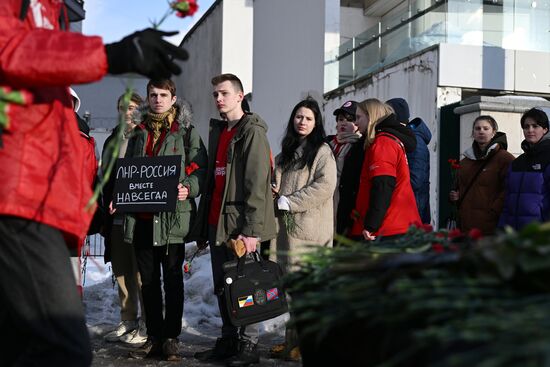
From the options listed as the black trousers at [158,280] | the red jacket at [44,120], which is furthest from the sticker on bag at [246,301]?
the red jacket at [44,120]

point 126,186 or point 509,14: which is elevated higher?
point 509,14

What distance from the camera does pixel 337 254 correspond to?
7.57 feet

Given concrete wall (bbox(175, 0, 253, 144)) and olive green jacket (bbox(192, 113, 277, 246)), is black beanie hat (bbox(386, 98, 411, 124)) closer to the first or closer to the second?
olive green jacket (bbox(192, 113, 277, 246))

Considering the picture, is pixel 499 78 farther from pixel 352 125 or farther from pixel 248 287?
pixel 248 287

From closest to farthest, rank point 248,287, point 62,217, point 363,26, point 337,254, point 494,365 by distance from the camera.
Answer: point 494,365, point 337,254, point 62,217, point 248,287, point 363,26

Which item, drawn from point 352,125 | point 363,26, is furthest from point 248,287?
point 363,26

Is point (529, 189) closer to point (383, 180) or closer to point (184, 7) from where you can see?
point (383, 180)

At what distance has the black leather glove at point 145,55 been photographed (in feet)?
7.68

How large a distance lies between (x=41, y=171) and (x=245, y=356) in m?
3.27

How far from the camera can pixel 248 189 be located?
5395mm

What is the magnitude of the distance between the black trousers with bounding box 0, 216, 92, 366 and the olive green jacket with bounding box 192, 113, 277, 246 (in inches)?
116

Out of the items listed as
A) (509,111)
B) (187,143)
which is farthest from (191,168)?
(509,111)

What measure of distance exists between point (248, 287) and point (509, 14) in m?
8.50

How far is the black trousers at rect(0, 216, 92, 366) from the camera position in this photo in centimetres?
234
